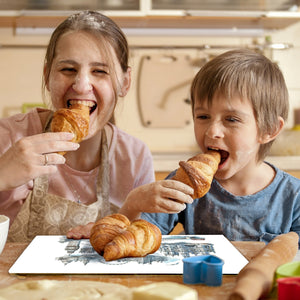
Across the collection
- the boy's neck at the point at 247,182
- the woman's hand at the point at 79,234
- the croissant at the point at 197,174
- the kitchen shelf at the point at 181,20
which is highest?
the kitchen shelf at the point at 181,20

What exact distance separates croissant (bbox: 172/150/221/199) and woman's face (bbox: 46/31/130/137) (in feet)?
1.49

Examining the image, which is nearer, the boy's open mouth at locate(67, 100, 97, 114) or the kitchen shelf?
the boy's open mouth at locate(67, 100, 97, 114)

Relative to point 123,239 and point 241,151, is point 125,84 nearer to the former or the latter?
point 241,151

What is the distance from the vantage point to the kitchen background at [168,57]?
3.28 meters

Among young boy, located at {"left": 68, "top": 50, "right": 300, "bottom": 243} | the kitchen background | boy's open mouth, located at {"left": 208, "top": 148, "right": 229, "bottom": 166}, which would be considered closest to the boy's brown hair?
young boy, located at {"left": 68, "top": 50, "right": 300, "bottom": 243}

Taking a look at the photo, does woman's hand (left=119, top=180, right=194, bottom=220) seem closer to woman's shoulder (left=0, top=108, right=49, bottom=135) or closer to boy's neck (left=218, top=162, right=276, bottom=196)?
boy's neck (left=218, top=162, right=276, bottom=196)

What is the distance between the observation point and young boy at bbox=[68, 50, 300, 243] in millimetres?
1291

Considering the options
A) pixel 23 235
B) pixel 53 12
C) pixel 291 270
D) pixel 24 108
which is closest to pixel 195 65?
pixel 53 12

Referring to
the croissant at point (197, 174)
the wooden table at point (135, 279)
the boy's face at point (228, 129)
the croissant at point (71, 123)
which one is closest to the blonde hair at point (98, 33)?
the croissant at point (71, 123)

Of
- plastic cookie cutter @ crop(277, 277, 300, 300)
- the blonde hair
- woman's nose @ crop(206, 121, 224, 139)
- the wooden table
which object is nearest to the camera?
plastic cookie cutter @ crop(277, 277, 300, 300)

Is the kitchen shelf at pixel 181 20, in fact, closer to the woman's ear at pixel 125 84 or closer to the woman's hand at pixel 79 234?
the woman's ear at pixel 125 84

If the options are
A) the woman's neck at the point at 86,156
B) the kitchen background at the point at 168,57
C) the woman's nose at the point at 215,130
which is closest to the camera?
the woman's nose at the point at 215,130

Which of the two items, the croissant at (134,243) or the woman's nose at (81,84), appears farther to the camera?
the woman's nose at (81,84)

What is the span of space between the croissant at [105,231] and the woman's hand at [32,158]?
0.28m
